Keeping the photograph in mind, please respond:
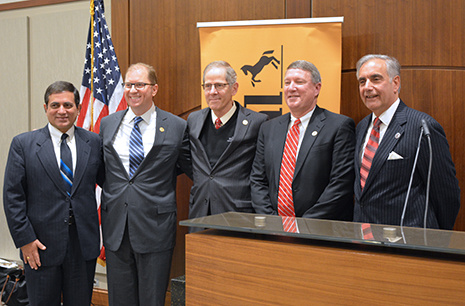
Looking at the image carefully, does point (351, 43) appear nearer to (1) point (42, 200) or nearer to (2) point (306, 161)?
(2) point (306, 161)

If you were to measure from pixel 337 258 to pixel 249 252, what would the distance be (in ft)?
0.95

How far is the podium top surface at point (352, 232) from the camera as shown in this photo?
4.27 feet

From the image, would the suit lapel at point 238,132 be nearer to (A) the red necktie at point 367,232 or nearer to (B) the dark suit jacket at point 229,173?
(B) the dark suit jacket at point 229,173

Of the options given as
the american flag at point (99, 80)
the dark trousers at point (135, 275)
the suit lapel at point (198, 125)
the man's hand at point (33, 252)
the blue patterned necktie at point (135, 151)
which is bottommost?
the dark trousers at point (135, 275)

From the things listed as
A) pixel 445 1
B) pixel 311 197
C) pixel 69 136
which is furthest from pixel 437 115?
pixel 69 136

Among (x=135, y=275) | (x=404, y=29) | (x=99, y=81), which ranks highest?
(x=404, y=29)

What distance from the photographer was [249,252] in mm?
1539

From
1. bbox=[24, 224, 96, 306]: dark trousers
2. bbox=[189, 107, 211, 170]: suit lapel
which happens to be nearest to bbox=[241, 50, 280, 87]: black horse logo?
bbox=[189, 107, 211, 170]: suit lapel

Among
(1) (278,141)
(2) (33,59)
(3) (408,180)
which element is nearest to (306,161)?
(1) (278,141)

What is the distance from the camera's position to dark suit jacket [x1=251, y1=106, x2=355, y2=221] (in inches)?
103

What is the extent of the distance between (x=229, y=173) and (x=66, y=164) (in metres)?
1.00

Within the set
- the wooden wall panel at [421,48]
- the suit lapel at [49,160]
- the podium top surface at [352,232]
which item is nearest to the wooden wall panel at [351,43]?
the wooden wall panel at [421,48]

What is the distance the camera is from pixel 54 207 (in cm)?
283

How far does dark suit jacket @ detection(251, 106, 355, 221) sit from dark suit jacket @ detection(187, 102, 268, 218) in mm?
164
